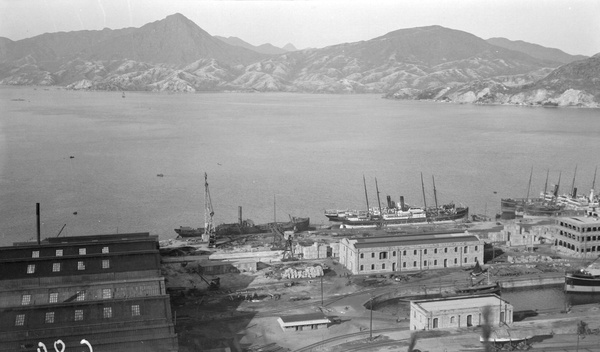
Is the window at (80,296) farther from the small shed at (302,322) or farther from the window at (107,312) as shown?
the small shed at (302,322)

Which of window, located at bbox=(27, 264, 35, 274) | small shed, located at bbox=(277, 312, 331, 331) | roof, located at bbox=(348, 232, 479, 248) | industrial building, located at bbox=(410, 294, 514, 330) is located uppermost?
window, located at bbox=(27, 264, 35, 274)

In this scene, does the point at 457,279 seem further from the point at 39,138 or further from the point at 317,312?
the point at 39,138

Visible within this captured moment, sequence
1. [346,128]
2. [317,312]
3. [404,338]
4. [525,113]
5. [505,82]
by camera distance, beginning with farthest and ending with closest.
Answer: [505,82], [525,113], [346,128], [317,312], [404,338]

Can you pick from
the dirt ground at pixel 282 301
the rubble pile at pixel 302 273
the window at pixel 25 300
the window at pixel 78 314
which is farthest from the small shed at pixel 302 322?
the window at pixel 25 300

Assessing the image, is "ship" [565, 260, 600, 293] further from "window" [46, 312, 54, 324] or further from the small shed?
"window" [46, 312, 54, 324]

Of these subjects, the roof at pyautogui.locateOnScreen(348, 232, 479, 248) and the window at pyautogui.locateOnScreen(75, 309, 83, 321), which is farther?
the roof at pyautogui.locateOnScreen(348, 232, 479, 248)

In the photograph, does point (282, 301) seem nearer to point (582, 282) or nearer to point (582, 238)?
point (582, 282)

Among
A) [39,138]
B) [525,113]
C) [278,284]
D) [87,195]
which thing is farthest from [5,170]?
[525,113]

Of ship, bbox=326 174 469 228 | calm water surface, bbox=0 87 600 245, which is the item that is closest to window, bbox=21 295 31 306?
calm water surface, bbox=0 87 600 245
